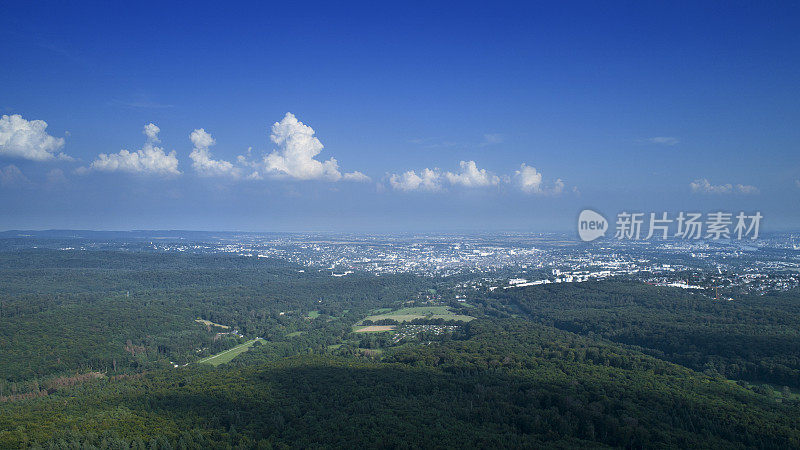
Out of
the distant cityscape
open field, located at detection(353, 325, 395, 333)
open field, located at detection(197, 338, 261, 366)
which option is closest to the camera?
open field, located at detection(197, 338, 261, 366)

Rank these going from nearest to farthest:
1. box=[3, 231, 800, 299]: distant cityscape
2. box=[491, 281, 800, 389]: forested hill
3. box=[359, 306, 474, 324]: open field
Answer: box=[491, 281, 800, 389]: forested hill → box=[359, 306, 474, 324]: open field → box=[3, 231, 800, 299]: distant cityscape

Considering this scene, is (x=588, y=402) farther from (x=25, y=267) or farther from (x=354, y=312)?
(x=25, y=267)

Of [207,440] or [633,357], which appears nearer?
[207,440]

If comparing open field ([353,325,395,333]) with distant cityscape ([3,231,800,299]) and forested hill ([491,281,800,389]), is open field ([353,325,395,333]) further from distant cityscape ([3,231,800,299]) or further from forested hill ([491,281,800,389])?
distant cityscape ([3,231,800,299])

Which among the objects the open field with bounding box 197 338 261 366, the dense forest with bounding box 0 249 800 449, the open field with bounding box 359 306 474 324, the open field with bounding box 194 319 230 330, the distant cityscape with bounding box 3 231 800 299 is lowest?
the open field with bounding box 197 338 261 366

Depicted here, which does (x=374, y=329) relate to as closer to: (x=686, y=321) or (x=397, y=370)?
(x=397, y=370)

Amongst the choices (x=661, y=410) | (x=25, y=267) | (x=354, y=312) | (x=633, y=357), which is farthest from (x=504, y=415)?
(x=25, y=267)

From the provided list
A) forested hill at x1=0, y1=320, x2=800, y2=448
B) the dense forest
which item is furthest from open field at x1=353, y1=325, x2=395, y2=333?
Answer: forested hill at x1=0, y1=320, x2=800, y2=448
